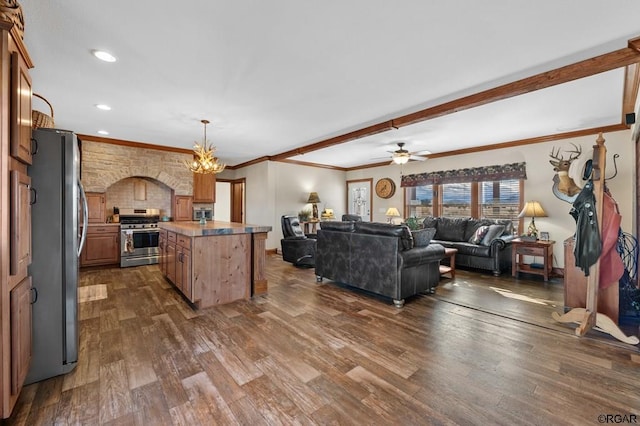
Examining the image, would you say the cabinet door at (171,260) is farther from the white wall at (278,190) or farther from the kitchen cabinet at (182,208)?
the white wall at (278,190)

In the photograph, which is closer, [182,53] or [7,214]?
[7,214]

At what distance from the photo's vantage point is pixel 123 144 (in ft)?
19.0

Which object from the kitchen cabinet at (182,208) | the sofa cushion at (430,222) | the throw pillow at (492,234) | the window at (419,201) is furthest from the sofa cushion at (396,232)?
the kitchen cabinet at (182,208)

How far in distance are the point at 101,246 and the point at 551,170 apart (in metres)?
8.64

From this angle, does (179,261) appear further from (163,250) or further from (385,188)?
(385,188)

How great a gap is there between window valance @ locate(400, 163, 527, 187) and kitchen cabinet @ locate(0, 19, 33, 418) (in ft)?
22.6

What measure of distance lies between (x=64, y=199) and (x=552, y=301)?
17.3ft

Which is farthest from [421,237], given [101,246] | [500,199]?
[101,246]

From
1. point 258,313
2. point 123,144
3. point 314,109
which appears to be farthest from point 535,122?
point 123,144

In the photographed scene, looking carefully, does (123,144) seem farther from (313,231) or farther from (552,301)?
(552,301)

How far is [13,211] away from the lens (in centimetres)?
151

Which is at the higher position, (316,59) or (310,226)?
(316,59)

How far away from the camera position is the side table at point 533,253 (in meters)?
4.68

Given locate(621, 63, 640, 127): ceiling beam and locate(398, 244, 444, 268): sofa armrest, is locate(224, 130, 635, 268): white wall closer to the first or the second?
locate(621, 63, 640, 127): ceiling beam
